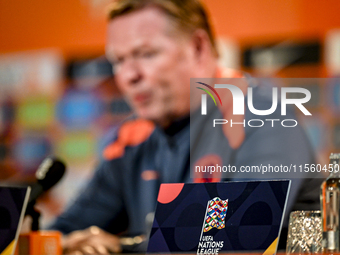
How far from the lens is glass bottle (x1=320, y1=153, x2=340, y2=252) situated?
1.19 m

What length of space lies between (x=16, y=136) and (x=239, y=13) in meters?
1.56

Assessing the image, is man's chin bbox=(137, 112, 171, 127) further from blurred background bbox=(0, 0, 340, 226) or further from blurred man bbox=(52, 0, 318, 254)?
blurred background bbox=(0, 0, 340, 226)

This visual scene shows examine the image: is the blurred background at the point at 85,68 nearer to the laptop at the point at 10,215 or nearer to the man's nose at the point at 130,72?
the man's nose at the point at 130,72

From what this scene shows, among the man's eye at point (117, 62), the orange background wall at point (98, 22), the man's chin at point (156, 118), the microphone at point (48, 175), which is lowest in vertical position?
the microphone at point (48, 175)

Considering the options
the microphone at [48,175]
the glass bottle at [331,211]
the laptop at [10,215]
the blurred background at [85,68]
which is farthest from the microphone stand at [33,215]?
the blurred background at [85,68]

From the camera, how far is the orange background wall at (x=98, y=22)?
2402 millimetres

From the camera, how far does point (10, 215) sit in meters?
1.24

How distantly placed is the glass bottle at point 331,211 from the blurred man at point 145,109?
1.20 meters

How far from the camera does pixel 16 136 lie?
8.77 ft

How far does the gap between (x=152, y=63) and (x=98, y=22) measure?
440 mm

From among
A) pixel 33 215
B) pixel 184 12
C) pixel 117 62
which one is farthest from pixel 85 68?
pixel 33 215

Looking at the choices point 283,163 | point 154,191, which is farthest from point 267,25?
point 154,191

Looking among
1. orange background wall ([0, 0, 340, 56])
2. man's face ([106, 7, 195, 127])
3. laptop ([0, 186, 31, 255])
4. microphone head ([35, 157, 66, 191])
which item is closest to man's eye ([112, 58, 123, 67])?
man's face ([106, 7, 195, 127])

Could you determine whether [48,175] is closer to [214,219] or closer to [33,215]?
[33,215]
